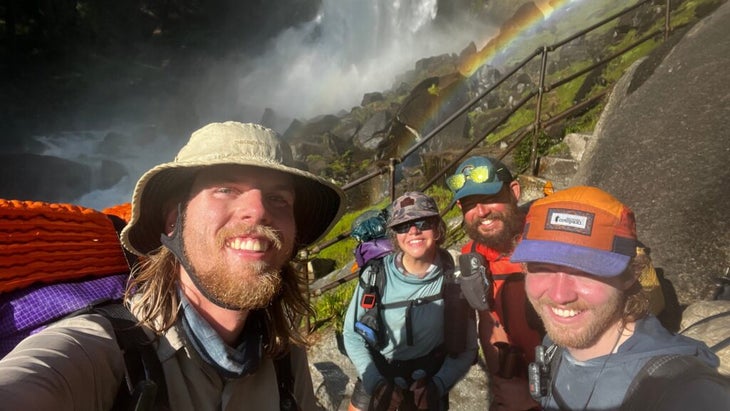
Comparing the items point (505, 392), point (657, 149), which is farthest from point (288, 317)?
point (657, 149)

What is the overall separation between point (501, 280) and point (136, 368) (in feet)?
6.52

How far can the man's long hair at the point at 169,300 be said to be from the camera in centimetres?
142

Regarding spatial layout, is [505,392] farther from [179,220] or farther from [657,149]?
[657,149]

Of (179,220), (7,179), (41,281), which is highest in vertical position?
(7,179)

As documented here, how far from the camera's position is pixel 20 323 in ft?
4.01

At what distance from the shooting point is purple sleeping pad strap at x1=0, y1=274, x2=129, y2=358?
1.22 m

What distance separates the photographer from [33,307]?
1240 mm

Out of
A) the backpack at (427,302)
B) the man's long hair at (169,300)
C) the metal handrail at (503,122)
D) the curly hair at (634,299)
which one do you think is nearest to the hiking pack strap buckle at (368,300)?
the backpack at (427,302)

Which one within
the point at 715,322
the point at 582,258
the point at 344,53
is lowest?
the point at 715,322

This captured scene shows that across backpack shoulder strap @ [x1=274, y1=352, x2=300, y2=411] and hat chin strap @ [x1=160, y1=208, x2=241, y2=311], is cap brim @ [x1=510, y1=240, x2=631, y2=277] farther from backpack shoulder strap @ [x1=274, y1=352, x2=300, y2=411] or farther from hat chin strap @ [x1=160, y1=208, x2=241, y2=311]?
hat chin strap @ [x1=160, y1=208, x2=241, y2=311]

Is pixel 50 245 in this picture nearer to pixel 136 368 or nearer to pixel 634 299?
pixel 136 368

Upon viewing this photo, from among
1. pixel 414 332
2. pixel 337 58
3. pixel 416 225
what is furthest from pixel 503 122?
pixel 337 58

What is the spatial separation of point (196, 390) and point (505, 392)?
76.4 inches

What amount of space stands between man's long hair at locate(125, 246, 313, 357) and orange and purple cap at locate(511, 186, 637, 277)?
3.34 feet
